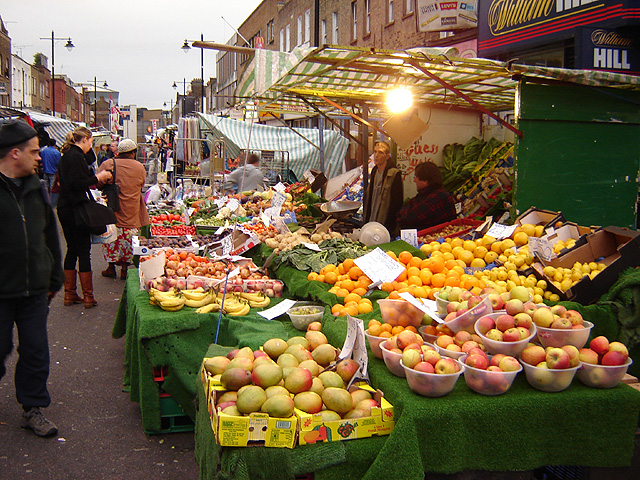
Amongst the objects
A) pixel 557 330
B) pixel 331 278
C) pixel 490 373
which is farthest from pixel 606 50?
pixel 490 373

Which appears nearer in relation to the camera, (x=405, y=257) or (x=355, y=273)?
(x=355, y=273)

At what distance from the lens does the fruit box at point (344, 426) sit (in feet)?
7.91

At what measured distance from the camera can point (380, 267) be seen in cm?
455

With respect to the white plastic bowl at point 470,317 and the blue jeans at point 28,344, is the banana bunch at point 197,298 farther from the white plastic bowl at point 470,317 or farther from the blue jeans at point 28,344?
the white plastic bowl at point 470,317

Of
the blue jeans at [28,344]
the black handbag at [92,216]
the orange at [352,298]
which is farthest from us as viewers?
the black handbag at [92,216]

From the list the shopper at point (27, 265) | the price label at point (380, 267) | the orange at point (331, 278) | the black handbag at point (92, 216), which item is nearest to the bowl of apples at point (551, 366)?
the price label at point (380, 267)

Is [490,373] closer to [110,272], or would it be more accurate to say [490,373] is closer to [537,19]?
[537,19]

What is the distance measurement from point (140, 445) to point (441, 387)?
2.57 m

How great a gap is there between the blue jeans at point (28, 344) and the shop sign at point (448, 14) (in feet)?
33.5

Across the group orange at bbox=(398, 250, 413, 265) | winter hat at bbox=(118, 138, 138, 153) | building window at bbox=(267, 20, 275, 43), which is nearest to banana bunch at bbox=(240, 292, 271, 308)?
orange at bbox=(398, 250, 413, 265)

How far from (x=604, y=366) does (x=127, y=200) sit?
286 inches

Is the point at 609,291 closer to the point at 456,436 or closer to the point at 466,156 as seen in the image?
the point at 456,436

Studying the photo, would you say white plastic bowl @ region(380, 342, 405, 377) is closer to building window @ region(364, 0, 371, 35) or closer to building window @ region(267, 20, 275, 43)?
building window @ region(364, 0, 371, 35)

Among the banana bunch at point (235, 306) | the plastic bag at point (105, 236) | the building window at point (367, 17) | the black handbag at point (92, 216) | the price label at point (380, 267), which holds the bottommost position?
the banana bunch at point (235, 306)
